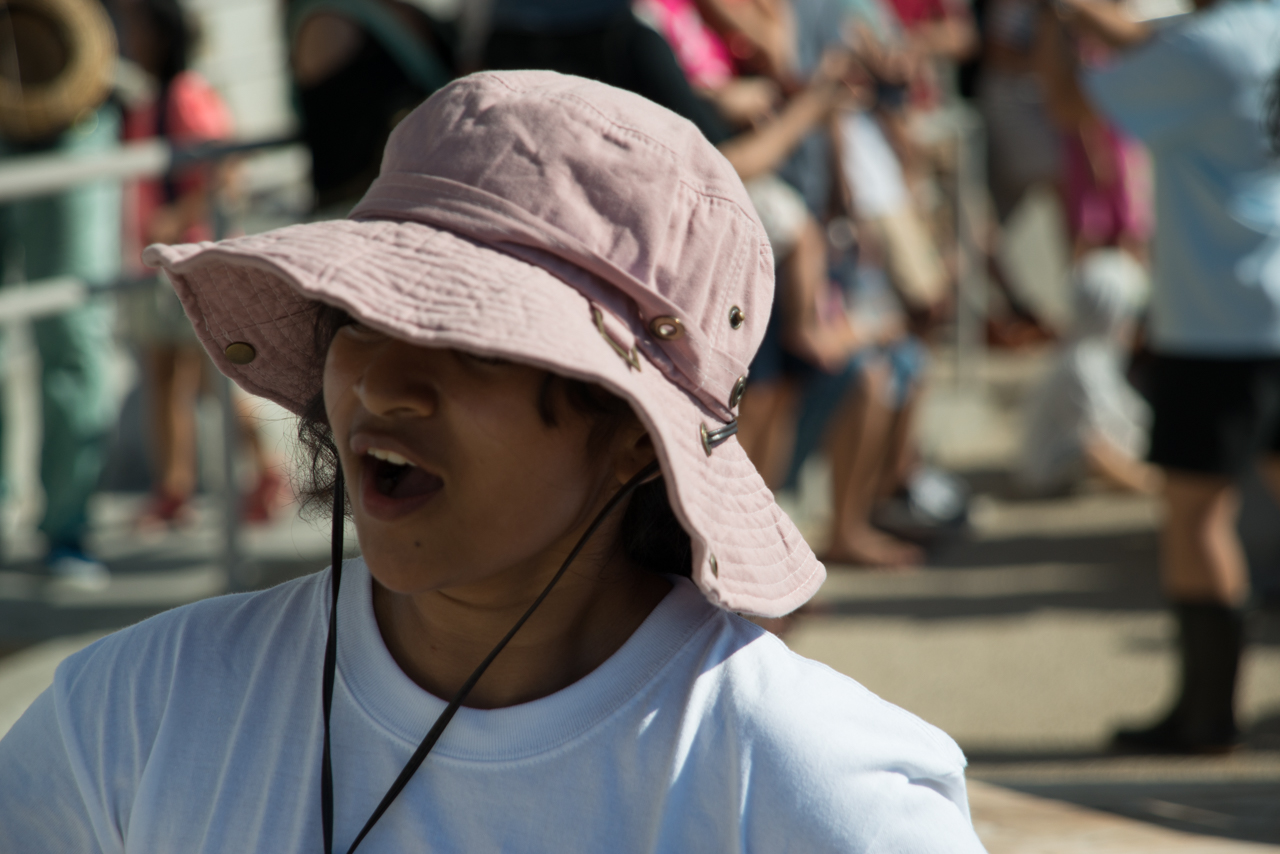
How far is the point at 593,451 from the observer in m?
1.33

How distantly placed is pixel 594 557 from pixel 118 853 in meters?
0.51

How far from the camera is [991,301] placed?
9.26 m

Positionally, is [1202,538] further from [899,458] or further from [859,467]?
[899,458]

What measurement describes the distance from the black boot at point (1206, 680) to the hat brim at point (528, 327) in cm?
254

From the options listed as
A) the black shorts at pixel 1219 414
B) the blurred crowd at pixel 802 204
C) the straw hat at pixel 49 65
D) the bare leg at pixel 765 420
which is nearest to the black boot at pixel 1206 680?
the blurred crowd at pixel 802 204

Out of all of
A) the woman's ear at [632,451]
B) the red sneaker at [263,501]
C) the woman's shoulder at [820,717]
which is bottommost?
the red sneaker at [263,501]

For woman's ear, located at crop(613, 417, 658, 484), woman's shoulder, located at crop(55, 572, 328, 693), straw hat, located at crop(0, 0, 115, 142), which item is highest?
woman's ear, located at crop(613, 417, 658, 484)

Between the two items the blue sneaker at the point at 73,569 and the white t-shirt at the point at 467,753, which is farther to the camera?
the blue sneaker at the point at 73,569

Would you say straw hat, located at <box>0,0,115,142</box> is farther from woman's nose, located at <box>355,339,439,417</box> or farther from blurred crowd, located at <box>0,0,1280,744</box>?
woman's nose, located at <box>355,339,439,417</box>

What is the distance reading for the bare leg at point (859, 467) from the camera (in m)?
5.29

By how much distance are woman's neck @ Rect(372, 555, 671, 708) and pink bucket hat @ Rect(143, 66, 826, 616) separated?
0.18 meters

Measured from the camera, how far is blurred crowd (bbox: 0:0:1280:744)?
3572mm

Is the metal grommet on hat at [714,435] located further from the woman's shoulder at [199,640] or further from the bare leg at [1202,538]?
the bare leg at [1202,538]

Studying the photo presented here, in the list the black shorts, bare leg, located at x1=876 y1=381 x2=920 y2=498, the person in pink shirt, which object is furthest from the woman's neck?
bare leg, located at x1=876 y1=381 x2=920 y2=498
